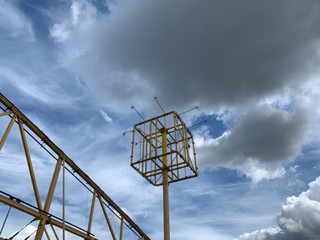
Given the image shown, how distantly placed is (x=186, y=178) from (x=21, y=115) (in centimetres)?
1465

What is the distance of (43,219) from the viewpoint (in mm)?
15000

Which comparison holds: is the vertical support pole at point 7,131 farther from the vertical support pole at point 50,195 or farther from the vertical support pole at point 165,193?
the vertical support pole at point 165,193

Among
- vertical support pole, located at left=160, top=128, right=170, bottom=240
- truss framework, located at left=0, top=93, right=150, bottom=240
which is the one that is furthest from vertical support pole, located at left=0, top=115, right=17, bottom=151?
vertical support pole, located at left=160, top=128, right=170, bottom=240

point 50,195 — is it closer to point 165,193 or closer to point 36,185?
point 36,185

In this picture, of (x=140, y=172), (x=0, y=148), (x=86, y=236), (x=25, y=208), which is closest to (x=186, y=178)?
(x=140, y=172)

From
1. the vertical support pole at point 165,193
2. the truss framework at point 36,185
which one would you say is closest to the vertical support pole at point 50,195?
the truss framework at point 36,185

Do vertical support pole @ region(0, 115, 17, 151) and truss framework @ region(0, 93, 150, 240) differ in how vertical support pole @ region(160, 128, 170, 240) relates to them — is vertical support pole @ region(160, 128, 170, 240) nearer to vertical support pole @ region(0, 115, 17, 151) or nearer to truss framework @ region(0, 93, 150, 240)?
truss framework @ region(0, 93, 150, 240)

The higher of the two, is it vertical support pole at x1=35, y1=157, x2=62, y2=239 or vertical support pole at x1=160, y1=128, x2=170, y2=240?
vertical support pole at x1=160, y1=128, x2=170, y2=240

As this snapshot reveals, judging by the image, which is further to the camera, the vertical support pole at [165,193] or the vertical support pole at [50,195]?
the vertical support pole at [165,193]

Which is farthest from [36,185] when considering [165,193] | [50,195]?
[165,193]

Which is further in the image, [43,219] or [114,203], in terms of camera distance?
[114,203]

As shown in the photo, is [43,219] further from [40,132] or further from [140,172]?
[140,172]

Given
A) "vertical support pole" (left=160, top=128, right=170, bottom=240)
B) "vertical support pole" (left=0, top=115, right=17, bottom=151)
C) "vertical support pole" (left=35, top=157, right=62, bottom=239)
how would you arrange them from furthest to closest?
"vertical support pole" (left=160, top=128, right=170, bottom=240) < "vertical support pole" (left=35, top=157, right=62, bottom=239) < "vertical support pole" (left=0, top=115, right=17, bottom=151)

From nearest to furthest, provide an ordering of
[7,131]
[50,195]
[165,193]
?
[7,131] → [50,195] → [165,193]
